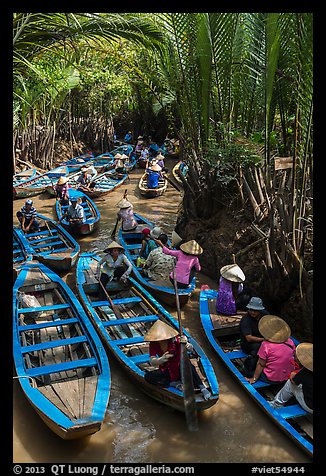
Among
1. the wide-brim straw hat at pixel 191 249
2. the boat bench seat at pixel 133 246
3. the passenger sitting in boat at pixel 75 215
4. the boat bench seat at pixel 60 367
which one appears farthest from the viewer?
the passenger sitting in boat at pixel 75 215

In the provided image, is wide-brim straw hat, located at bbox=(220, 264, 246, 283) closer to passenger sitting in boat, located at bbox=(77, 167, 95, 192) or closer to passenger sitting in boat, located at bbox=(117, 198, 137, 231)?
passenger sitting in boat, located at bbox=(117, 198, 137, 231)

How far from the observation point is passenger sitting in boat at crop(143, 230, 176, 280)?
707cm

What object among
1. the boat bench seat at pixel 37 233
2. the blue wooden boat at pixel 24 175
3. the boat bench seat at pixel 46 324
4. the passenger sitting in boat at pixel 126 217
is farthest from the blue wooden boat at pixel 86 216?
the boat bench seat at pixel 46 324

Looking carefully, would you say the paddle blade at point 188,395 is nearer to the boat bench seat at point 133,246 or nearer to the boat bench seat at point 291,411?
the boat bench seat at point 291,411

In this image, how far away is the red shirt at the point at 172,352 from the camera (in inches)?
177

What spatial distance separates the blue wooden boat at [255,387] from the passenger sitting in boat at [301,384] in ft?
0.30

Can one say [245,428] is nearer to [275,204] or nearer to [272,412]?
[272,412]

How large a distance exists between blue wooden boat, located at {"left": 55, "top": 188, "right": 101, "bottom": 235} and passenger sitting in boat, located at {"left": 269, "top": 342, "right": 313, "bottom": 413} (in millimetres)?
6341

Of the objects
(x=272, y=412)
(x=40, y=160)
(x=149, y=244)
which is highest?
(x=40, y=160)

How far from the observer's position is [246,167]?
7398mm

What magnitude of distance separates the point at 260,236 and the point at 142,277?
6.68ft

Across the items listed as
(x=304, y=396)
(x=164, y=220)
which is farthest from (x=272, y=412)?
(x=164, y=220)

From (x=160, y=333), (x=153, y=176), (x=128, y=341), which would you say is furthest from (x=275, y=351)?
(x=153, y=176)

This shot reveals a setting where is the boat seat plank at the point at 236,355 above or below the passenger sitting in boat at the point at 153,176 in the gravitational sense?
below
